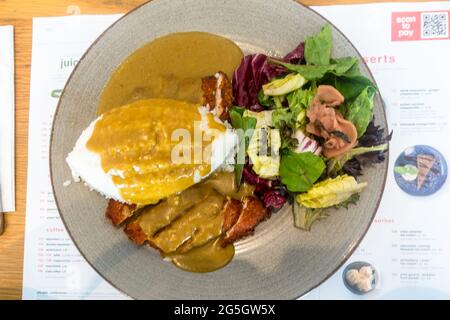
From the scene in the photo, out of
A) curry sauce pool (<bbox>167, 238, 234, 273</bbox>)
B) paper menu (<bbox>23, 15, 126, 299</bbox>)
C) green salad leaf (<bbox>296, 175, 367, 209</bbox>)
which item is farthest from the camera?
paper menu (<bbox>23, 15, 126, 299</bbox>)

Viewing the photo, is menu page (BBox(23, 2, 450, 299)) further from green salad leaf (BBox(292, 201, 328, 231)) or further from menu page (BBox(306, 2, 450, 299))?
green salad leaf (BBox(292, 201, 328, 231))

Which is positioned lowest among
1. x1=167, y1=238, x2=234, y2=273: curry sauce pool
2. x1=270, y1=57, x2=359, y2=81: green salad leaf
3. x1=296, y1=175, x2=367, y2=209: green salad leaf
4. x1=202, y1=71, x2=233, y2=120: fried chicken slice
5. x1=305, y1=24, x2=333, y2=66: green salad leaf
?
x1=167, y1=238, x2=234, y2=273: curry sauce pool

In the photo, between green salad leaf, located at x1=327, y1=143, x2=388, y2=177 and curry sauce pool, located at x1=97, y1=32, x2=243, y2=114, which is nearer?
green salad leaf, located at x1=327, y1=143, x2=388, y2=177

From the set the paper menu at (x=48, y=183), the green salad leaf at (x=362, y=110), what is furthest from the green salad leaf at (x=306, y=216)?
the paper menu at (x=48, y=183)

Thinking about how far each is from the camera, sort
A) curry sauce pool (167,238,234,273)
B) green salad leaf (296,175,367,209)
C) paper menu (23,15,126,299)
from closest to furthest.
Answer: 1. green salad leaf (296,175,367,209)
2. curry sauce pool (167,238,234,273)
3. paper menu (23,15,126,299)

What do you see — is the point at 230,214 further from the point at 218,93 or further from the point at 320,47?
the point at 320,47

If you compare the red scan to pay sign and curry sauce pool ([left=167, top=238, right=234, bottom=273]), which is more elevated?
the red scan to pay sign

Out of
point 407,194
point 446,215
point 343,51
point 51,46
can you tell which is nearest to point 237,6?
point 343,51

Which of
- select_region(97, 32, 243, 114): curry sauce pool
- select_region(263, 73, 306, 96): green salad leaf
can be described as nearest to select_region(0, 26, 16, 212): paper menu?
select_region(97, 32, 243, 114): curry sauce pool
